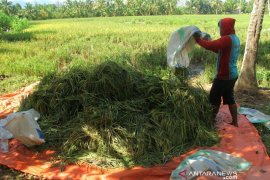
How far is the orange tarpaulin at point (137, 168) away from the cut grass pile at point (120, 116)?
125 millimetres

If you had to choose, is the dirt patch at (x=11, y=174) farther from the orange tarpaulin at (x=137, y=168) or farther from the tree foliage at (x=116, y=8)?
the tree foliage at (x=116, y=8)

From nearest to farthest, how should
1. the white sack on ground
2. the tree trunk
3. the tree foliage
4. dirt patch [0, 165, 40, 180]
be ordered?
dirt patch [0, 165, 40, 180]
the white sack on ground
the tree trunk
the tree foliage

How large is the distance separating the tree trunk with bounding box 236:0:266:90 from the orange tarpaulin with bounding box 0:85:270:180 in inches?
71.8

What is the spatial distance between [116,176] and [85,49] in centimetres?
859

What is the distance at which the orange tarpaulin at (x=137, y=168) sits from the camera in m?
2.91

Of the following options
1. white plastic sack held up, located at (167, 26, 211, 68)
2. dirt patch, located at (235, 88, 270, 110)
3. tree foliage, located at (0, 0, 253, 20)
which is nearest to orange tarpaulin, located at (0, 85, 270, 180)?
white plastic sack held up, located at (167, 26, 211, 68)

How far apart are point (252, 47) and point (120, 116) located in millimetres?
2961

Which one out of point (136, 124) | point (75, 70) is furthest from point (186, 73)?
point (75, 70)

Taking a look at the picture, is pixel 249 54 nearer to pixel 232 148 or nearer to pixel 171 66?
pixel 171 66

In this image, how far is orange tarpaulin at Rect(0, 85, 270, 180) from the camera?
9.53ft

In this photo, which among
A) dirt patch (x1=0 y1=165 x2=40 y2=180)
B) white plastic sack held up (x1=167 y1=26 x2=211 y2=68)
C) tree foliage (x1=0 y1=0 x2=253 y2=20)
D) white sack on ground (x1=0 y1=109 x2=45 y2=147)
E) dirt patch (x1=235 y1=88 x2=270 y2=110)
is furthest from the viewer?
tree foliage (x1=0 y1=0 x2=253 y2=20)

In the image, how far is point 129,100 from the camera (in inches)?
152

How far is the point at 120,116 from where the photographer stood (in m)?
3.56

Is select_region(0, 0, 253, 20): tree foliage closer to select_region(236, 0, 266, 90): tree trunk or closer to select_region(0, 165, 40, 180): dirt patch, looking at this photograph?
select_region(236, 0, 266, 90): tree trunk
